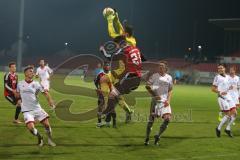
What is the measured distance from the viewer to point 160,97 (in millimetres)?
11805

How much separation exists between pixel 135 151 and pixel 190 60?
207ft

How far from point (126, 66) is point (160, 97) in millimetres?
1548

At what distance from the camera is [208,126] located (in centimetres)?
1658

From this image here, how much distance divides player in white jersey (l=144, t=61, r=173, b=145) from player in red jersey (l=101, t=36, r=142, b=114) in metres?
0.52

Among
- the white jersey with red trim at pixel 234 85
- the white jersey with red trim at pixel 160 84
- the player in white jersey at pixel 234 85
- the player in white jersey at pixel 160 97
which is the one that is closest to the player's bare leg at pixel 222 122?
the player in white jersey at pixel 234 85

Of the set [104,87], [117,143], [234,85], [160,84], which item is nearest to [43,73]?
[104,87]

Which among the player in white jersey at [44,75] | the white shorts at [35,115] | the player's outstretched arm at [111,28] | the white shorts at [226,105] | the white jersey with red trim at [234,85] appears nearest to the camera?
the player's outstretched arm at [111,28]

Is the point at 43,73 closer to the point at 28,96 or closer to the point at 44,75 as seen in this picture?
the point at 44,75

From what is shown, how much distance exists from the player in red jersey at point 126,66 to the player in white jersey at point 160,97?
1.70 ft

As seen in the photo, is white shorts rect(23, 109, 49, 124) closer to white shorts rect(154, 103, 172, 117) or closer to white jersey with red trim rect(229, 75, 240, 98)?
white shorts rect(154, 103, 172, 117)

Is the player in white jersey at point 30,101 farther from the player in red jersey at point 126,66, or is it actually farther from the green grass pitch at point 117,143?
the player in red jersey at point 126,66

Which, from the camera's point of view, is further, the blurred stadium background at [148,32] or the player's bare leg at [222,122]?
the blurred stadium background at [148,32]

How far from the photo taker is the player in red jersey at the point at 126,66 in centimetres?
1048

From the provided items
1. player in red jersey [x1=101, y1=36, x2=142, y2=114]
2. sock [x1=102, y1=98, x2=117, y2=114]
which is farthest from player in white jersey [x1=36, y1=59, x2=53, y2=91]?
player in red jersey [x1=101, y1=36, x2=142, y2=114]
